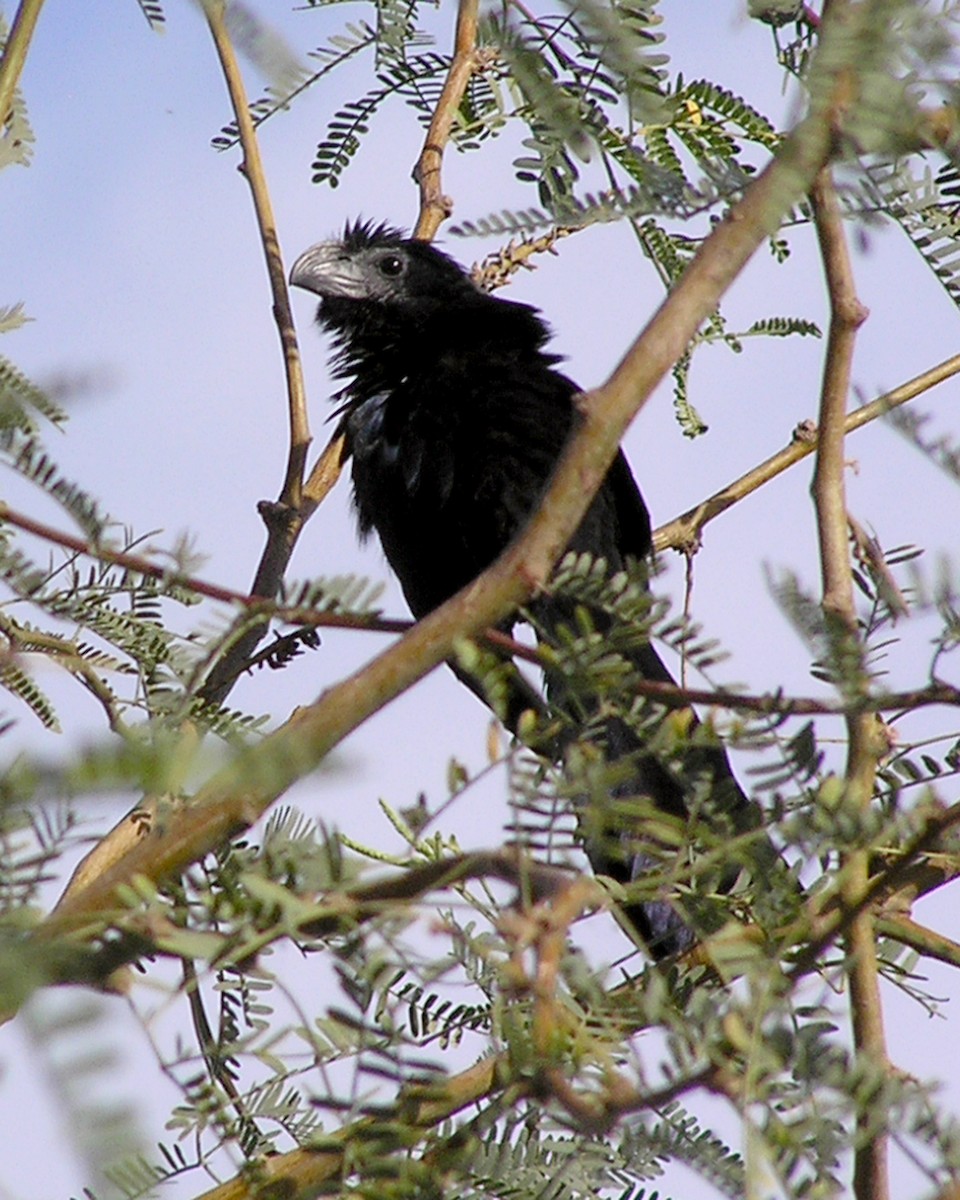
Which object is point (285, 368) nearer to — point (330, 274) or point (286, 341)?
point (286, 341)

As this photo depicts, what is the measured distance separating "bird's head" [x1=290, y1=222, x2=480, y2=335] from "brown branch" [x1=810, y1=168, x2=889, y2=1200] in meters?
2.39

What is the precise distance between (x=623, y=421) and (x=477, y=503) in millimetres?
2141

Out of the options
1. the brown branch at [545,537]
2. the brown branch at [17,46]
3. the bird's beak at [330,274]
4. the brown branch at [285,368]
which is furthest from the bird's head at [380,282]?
the brown branch at [545,537]

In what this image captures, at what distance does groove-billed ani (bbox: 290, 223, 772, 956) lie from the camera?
3.34 meters

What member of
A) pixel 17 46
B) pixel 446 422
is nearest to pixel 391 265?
pixel 446 422

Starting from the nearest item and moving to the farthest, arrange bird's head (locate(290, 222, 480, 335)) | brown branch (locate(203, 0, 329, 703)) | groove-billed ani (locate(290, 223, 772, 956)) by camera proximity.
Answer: brown branch (locate(203, 0, 329, 703))
groove-billed ani (locate(290, 223, 772, 956))
bird's head (locate(290, 222, 480, 335))

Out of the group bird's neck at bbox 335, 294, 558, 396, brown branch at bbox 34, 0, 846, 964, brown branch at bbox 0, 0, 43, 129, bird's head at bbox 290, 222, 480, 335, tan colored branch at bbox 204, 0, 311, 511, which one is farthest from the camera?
bird's head at bbox 290, 222, 480, 335

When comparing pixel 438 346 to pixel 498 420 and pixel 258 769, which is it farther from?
pixel 258 769

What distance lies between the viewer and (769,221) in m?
1.18

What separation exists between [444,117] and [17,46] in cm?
112

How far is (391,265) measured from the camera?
3992 millimetres

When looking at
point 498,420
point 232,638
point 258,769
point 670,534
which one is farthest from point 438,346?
point 258,769

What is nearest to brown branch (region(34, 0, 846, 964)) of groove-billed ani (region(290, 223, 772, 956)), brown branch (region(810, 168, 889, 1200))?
brown branch (region(810, 168, 889, 1200))

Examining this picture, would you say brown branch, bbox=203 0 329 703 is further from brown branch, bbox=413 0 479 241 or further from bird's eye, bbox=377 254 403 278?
bird's eye, bbox=377 254 403 278
